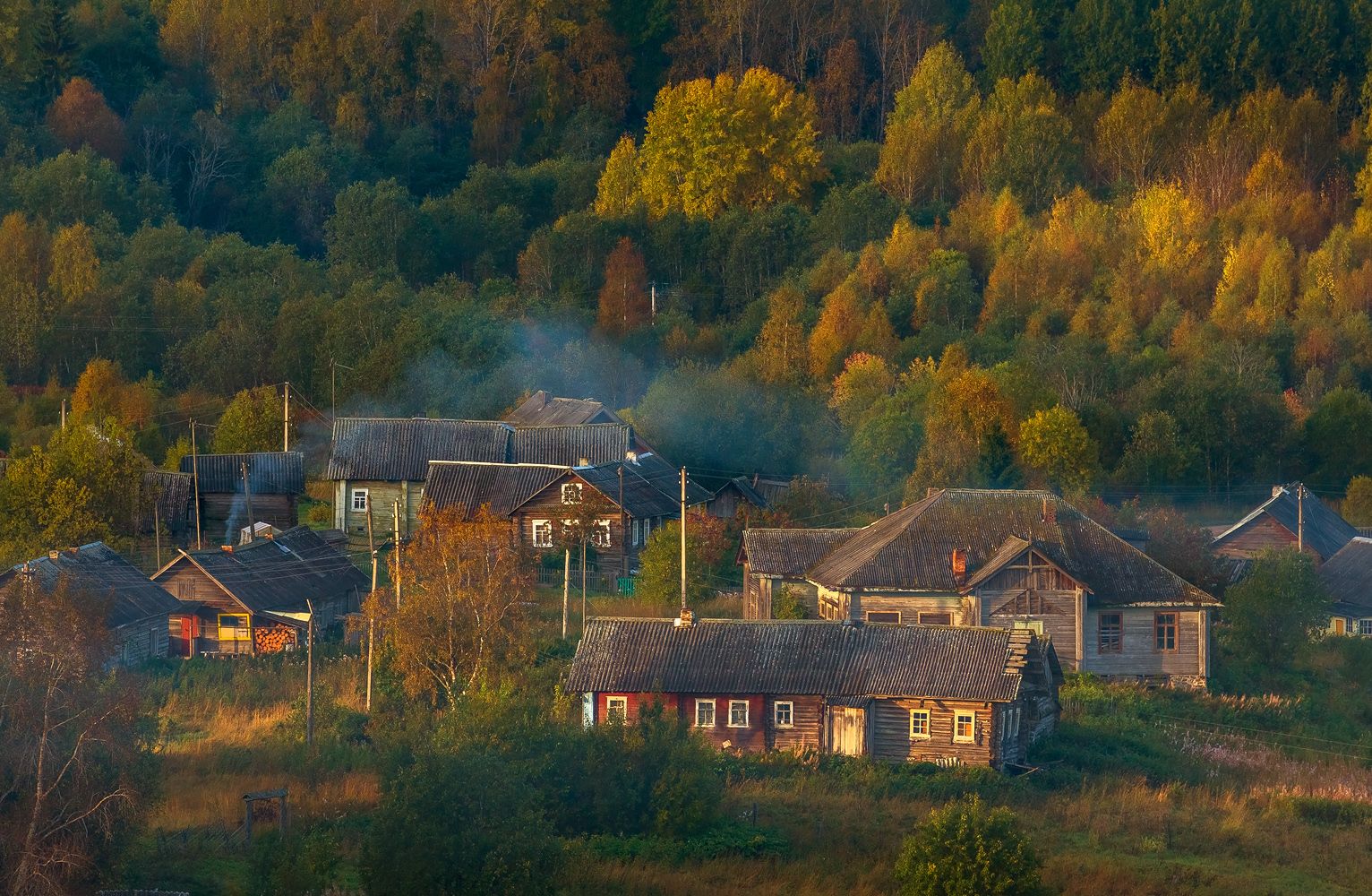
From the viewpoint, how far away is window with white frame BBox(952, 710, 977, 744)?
32.1m

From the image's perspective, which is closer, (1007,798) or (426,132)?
(1007,798)

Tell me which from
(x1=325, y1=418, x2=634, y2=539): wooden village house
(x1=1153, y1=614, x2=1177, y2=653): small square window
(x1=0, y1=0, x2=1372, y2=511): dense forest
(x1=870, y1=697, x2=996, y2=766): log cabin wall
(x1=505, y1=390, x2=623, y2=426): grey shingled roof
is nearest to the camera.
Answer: (x1=870, y1=697, x2=996, y2=766): log cabin wall

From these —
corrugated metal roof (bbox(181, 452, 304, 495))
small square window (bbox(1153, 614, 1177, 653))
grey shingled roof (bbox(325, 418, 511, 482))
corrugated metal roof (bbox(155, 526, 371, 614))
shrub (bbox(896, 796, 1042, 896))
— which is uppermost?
grey shingled roof (bbox(325, 418, 511, 482))

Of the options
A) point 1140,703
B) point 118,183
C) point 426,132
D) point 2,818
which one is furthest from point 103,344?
point 2,818

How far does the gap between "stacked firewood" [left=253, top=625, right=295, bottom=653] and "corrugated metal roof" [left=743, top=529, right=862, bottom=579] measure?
8.62m

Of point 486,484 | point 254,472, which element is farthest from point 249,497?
point 486,484

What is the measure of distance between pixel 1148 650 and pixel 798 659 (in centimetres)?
836

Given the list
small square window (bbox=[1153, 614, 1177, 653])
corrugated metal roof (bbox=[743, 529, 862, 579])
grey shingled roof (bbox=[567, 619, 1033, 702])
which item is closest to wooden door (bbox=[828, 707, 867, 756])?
grey shingled roof (bbox=[567, 619, 1033, 702])

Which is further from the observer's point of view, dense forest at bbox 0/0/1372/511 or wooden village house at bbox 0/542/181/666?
dense forest at bbox 0/0/1372/511

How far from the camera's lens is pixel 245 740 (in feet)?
105

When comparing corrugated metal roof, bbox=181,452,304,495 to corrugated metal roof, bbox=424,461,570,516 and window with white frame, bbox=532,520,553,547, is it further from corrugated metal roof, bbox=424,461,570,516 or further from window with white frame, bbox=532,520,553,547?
window with white frame, bbox=532,520,553,547

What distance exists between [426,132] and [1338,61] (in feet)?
108

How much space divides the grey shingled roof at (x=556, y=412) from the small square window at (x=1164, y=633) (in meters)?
18.0

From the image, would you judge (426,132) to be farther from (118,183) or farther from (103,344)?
(103,344)
